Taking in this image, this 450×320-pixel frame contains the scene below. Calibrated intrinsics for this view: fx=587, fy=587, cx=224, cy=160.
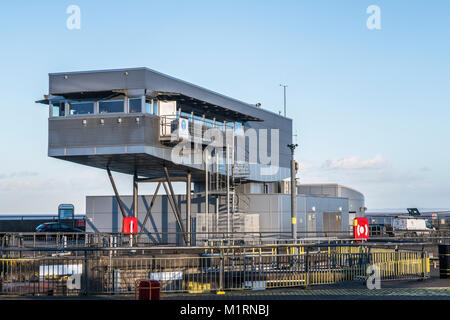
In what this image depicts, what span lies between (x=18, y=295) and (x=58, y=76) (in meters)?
21.1

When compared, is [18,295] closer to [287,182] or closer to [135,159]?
[135,159]

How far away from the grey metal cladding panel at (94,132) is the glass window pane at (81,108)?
72cm

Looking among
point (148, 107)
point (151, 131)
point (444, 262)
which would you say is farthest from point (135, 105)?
point (444, 262)

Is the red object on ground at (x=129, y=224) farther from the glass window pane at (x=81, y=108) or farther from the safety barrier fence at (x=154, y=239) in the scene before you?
the glass window pane at (x=81, y=108)

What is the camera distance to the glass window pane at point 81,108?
35688 mm

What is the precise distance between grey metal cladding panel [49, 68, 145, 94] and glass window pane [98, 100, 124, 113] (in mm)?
1011

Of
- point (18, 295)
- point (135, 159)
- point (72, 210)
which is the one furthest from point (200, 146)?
point (72, 210)

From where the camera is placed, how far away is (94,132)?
35.1 meters

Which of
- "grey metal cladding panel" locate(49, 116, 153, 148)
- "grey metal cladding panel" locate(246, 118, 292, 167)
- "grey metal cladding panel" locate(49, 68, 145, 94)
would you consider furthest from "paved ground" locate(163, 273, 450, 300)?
"grey metal cladding panel" locate(246, 118, 292, 167)

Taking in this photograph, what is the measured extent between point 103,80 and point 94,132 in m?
3.15

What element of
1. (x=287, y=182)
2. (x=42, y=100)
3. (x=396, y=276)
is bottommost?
(x=396, y=276)

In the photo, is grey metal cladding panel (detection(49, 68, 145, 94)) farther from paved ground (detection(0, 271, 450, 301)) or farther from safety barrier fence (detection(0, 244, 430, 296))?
paved ground (detection(0, 271, 450, 301))

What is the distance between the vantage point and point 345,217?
175 feet

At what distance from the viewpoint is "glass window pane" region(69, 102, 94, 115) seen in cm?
3569
